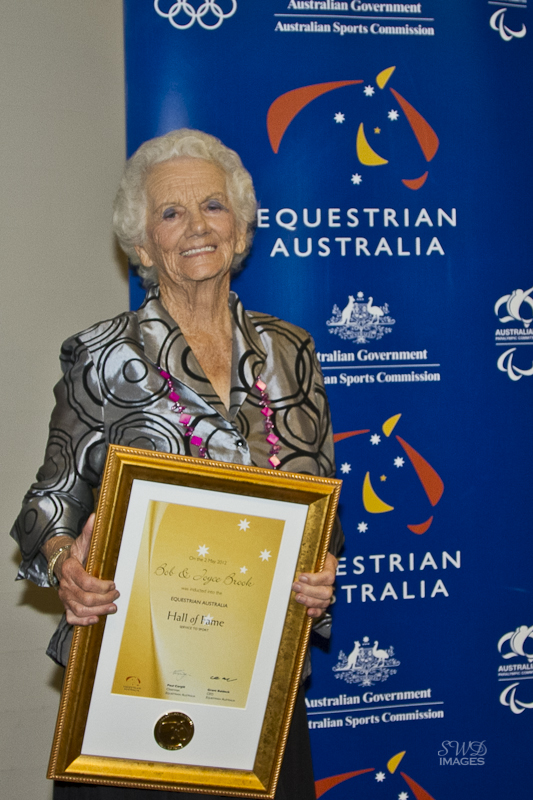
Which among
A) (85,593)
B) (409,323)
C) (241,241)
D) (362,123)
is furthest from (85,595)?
(362,123)

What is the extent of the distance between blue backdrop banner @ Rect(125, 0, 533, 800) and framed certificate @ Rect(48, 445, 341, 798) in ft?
3.49

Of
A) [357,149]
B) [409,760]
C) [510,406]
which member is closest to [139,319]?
[357,149]

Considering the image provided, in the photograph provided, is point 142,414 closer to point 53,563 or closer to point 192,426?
point 192,426

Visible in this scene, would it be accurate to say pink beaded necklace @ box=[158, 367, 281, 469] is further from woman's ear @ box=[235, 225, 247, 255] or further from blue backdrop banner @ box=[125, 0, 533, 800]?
blue backdrop banner @ box=[125, 0, 533, 800]

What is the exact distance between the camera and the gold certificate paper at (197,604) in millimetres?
1401

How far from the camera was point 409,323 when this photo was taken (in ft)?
8.30

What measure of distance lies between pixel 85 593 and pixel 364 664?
4.76 ft

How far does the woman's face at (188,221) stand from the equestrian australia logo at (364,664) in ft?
4.71

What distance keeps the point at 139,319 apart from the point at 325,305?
0.88 metres

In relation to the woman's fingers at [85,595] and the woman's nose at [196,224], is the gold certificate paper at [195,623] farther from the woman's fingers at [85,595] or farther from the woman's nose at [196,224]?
the woman's nose at [196,224]

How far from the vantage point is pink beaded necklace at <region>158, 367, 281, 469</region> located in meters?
1.63

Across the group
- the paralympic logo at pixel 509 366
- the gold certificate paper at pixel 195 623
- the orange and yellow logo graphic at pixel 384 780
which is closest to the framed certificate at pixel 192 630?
the gold certificate paper at pixel 195 623

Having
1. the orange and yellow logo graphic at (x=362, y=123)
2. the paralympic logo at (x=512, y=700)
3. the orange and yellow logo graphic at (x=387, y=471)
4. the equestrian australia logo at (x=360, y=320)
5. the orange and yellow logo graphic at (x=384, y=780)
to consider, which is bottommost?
the orange and yellow logo graphic at (x=384, y=780)

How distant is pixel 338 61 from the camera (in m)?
2.46
